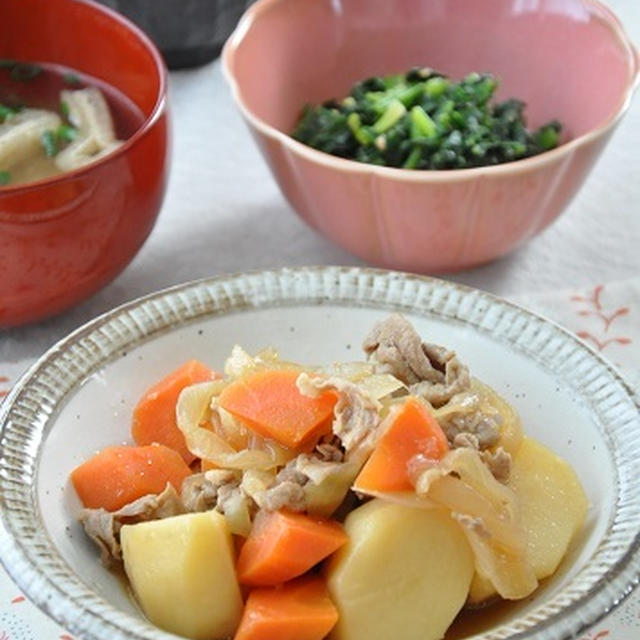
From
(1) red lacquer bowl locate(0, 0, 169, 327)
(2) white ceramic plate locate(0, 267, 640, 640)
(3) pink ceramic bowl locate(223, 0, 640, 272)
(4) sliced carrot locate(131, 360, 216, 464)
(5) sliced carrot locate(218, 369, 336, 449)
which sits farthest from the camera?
(3) pink ceramic bowl locate(223, 0, 640, 272)

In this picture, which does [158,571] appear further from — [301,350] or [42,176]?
[42,176]

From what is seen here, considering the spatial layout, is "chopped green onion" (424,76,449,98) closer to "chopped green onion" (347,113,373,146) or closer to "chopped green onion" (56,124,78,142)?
"chopped green onion" (347,113,373,146)

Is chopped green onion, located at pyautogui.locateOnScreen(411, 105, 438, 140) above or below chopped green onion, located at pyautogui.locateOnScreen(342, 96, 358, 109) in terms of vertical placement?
above

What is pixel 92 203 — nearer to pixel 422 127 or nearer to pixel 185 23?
pixel 422 127

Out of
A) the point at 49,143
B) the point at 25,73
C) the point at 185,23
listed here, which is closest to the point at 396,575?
the point at 49,143

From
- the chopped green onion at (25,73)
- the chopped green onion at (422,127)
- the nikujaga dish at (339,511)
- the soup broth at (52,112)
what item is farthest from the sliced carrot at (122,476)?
the chopped green onion at (25,73)

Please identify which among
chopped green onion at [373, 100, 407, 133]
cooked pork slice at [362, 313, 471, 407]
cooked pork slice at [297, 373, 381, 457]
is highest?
cooked pork slice at [297, 373, 381, 457]

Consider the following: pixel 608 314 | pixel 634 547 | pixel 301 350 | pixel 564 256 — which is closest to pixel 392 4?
pixel 564 256

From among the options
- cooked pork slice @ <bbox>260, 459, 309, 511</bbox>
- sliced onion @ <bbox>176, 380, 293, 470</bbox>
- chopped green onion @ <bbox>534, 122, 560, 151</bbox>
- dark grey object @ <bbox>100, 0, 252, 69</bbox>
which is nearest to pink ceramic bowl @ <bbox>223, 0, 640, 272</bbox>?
chopped green onion @ <bbox>534, 122, 560, 151</bbox>
